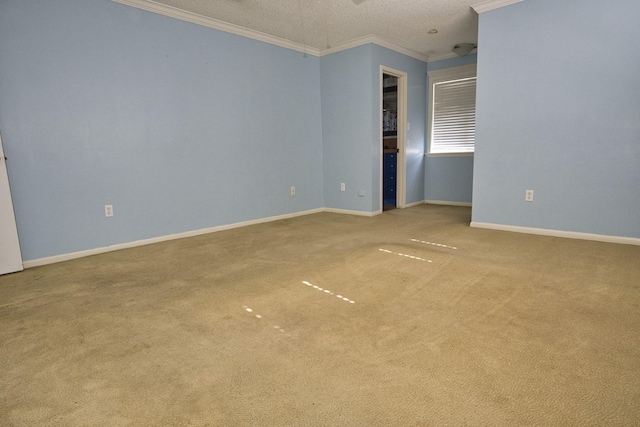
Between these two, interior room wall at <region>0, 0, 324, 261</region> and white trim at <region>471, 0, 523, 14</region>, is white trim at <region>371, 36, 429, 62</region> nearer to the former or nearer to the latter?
interior room wall at <region>0, 0, 324, 261</region>

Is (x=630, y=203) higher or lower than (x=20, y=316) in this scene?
higher

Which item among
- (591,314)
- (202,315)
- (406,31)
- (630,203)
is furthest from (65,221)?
(630,203)

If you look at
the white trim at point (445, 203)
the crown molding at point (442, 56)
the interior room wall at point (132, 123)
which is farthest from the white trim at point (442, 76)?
the interior room wall at point (132, 123)

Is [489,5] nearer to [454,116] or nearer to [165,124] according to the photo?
[454,116]

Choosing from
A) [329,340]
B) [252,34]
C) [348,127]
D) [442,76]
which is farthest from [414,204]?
[329,340]

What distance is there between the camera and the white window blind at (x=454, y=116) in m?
5.47

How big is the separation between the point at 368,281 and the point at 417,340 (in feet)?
2.57

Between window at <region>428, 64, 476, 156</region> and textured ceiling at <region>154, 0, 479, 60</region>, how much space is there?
0.63m

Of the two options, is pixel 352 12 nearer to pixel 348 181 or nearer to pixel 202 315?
pixel 348 181

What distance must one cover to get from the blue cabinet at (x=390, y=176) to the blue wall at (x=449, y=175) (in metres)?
0.66

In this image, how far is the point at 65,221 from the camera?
3098 millimetres

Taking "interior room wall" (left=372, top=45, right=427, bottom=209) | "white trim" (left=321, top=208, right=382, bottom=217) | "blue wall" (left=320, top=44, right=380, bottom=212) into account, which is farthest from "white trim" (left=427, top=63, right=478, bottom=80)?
"white trim" (left=321, top=208, right=382, bottom=217)

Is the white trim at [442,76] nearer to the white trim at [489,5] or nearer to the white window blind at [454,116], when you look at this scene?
the white window blind at [454,116]

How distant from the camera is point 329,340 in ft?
5.42
